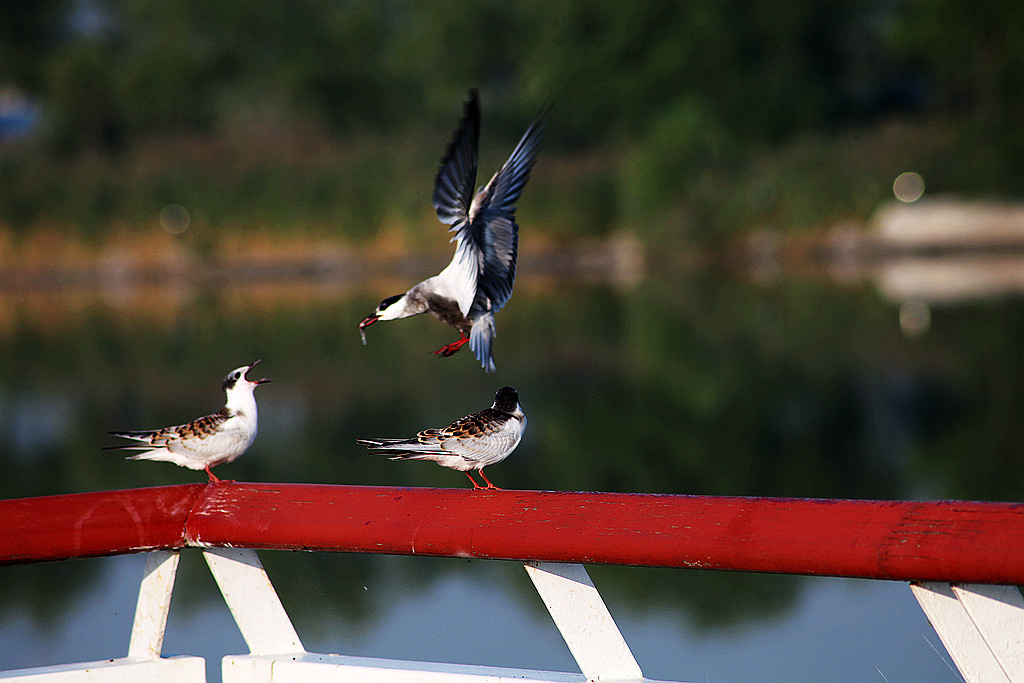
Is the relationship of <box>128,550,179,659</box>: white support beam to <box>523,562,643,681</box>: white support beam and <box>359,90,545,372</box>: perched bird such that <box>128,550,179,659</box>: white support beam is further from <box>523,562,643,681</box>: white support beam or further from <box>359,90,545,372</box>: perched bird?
<box>359,90,545,372</box>: perched bird

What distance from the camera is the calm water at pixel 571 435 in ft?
14.7

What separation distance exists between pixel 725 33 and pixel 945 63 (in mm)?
6007

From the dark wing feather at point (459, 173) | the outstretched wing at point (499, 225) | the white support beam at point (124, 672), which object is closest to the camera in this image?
the white support beam at point (124, 672)

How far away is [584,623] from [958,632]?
19.9 inches

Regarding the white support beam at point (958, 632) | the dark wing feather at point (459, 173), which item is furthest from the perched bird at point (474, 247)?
the white support beam at point (958, 632)

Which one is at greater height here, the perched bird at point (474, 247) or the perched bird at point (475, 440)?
the perched bird at point (474, 247)

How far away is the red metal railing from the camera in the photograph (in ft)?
4.98

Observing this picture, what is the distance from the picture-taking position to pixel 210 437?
105 inches

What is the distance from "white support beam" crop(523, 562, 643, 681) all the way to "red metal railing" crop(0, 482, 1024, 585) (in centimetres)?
7

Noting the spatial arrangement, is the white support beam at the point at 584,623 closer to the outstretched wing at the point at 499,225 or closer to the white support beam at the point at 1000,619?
the white support beam at the point at 1000,619

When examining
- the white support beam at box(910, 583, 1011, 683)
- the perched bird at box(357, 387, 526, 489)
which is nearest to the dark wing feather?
the perched bird at box(357, 387, 526, 489)

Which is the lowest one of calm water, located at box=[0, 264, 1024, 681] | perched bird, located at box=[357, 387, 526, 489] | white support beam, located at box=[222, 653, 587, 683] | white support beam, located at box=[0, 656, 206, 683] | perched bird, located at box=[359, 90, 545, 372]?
calm water, located at box=[0, 264, 1024, 681]

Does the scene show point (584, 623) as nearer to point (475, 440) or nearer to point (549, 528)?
point (549, 528)

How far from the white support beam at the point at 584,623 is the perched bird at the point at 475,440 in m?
0.58
